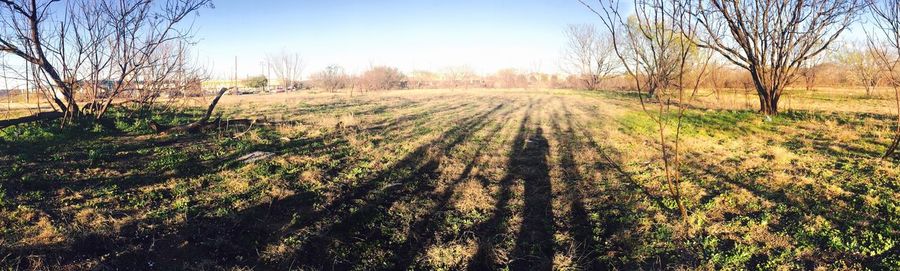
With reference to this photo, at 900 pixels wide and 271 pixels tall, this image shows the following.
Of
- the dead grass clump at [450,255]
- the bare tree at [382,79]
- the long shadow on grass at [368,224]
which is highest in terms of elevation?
the bare tree at [382,79]

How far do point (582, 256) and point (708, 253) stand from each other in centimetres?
100

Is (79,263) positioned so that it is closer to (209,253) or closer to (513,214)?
(209,253)

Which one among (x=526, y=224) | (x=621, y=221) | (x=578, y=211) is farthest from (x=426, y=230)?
(x=621, y=221)

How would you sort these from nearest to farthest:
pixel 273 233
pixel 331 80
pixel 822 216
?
pixel 273 233, pixel 822 216, pixel 331 80

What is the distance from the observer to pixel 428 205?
14.5 feet

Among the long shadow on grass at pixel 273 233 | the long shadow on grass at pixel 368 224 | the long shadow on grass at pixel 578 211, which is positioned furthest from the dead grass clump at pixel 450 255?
the long shadow on grass at pixel 578 211

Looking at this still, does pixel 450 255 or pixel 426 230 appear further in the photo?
pixel 426 230

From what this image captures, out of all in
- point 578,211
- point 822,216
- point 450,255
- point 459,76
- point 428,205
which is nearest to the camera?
point 450,255

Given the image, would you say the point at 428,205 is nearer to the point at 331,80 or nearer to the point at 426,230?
the point at 426,230

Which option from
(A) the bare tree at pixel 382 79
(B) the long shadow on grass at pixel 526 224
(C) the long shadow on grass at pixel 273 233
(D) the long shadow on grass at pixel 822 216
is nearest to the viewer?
(D) the long shadow on grass at pixel 822 216

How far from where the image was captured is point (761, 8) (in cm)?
1026

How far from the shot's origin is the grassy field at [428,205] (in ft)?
10.2

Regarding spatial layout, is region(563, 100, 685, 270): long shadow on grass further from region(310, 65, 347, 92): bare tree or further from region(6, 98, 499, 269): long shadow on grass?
region(310, 65, 347, 92): bare tree

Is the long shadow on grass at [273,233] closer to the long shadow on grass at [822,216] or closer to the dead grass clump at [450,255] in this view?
the dead grass clump at [450,255]
